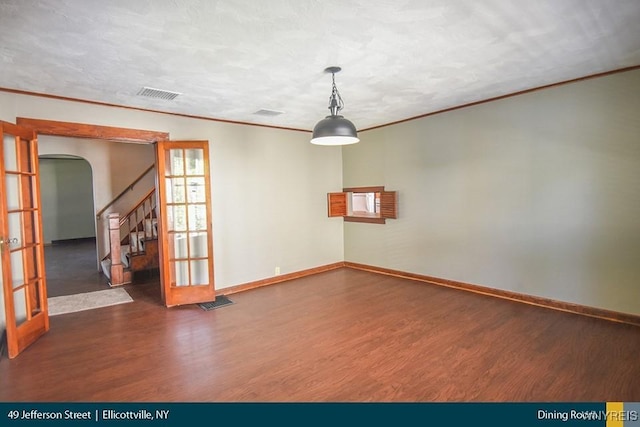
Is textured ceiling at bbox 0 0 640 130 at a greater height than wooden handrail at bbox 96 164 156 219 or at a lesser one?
greater

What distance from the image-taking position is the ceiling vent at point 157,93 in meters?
3.50

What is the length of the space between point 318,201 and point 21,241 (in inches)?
167

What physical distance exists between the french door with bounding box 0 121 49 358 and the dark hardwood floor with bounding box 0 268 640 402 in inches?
9.6

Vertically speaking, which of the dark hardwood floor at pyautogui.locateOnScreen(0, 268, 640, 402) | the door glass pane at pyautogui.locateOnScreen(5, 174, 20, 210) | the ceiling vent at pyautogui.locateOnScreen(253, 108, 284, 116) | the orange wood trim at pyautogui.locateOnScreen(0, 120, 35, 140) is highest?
the ceiling vent at pyautogui.locateOnScreen(253, 108, 284, 116)

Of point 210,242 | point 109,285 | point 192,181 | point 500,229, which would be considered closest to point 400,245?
point 500,229

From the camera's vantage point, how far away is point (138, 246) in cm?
593

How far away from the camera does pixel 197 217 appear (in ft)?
14.8

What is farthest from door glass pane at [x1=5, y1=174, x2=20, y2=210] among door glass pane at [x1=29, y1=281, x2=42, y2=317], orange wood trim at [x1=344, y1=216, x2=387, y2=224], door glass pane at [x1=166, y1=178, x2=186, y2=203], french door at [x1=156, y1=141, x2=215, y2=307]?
orange wood trim at [x1=344, y1=216, x2=387, y2=224]

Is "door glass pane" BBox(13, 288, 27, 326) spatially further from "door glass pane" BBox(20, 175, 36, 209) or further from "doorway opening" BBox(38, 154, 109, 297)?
"doorway opening" BBox(38, 154, 109, 297)

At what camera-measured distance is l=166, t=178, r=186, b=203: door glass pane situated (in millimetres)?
4387

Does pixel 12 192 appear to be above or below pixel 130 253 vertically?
above

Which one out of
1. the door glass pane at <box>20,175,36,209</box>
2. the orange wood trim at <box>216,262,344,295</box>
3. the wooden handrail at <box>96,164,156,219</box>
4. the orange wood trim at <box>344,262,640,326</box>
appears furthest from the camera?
the wooden handrail at <box>96,164,156,219</box>

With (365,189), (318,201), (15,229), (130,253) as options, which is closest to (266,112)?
(318,201)

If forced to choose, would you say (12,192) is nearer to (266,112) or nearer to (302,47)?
(266,112)
